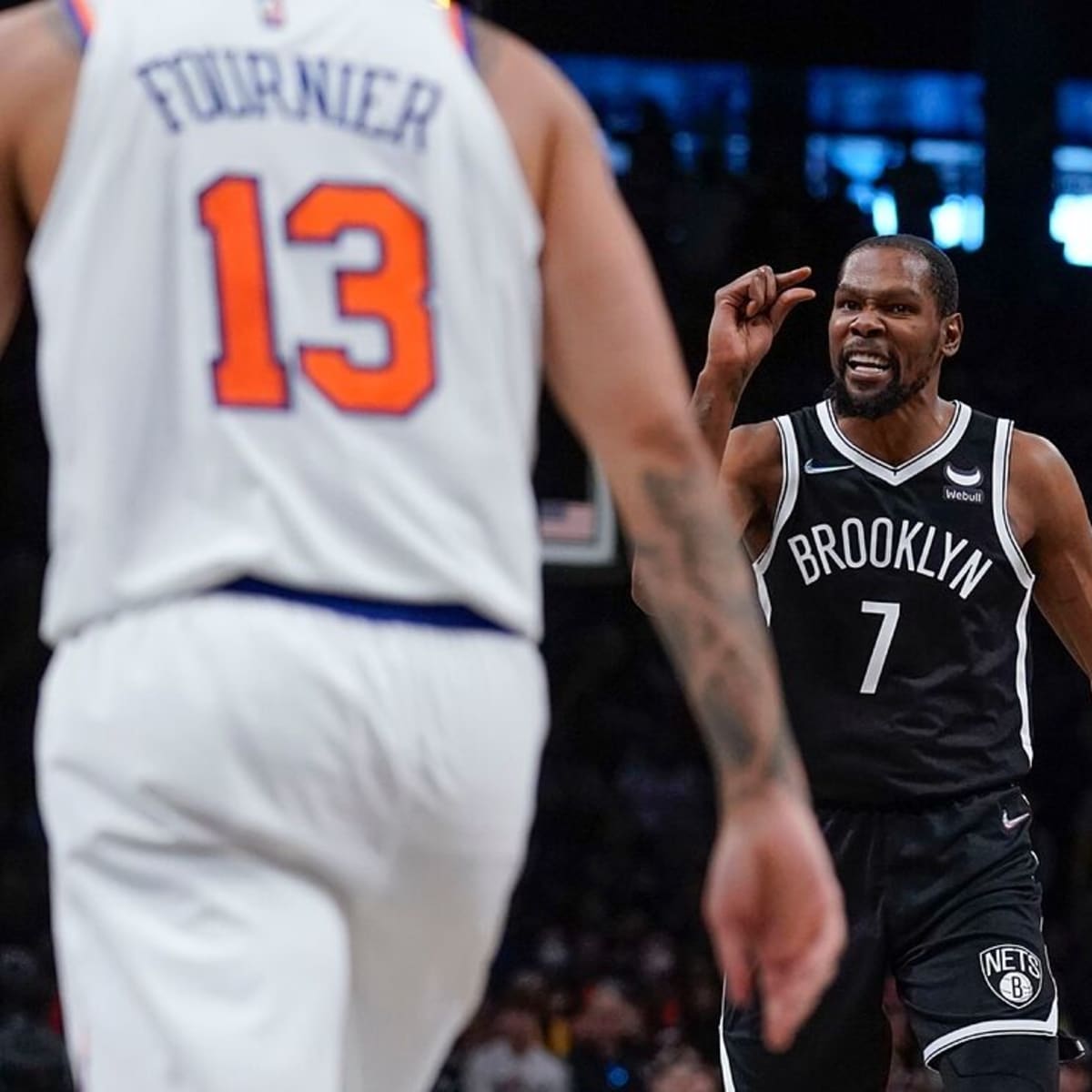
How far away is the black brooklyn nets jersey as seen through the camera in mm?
5008

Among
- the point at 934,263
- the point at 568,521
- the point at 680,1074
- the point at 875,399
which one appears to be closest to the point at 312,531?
the point at 875,399

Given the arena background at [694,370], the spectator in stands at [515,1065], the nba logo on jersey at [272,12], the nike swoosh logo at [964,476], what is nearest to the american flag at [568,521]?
the arena background at [694,370]

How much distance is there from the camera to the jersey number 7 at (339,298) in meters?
2.26

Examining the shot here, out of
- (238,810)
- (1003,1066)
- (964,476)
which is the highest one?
(238,810)

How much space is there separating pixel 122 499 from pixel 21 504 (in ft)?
33.6

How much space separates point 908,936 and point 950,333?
1.40 metres

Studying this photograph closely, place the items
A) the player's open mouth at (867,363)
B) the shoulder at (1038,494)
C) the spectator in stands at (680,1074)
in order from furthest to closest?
the spectator in stands at (680,1074) → the player's open mouth at (867,363) → the shoulder at (1038,494)

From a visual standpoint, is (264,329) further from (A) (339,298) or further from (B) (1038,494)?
(B) (1038,494)

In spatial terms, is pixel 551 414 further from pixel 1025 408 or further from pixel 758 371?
pixel 1025 408

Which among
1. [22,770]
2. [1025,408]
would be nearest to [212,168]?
[22,770]

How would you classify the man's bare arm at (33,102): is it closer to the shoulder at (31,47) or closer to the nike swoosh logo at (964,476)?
the shoulder at (31,47)

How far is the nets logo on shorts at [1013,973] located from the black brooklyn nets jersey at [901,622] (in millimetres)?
356

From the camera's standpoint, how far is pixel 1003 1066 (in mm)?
4723

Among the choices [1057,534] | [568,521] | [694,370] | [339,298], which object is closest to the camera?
[339,298]
